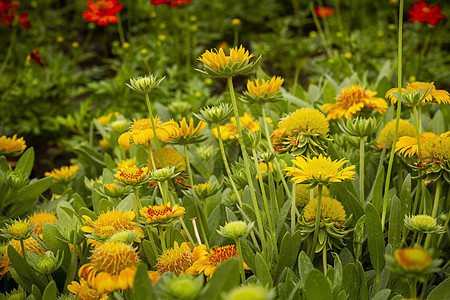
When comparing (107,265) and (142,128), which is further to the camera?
(142,128)

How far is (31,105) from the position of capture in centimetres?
237

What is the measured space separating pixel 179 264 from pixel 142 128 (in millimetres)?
339

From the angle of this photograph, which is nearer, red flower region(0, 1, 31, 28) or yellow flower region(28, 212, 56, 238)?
yellow flower region(28, 212, 56, 238)

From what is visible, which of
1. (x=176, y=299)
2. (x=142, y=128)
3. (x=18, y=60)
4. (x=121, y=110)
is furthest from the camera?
(x=18, y=60)

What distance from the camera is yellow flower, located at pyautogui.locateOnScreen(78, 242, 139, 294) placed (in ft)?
2.35

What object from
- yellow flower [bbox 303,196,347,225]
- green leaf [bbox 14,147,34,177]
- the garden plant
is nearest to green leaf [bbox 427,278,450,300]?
the garden plant

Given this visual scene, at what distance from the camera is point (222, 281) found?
667 millimetres

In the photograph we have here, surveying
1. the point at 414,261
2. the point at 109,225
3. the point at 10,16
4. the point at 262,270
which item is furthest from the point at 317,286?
the point at 10,16

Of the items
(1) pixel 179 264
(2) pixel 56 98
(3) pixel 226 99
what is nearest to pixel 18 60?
(2) pixel 56 98

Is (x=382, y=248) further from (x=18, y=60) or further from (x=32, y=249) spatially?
(x=18, y=60)

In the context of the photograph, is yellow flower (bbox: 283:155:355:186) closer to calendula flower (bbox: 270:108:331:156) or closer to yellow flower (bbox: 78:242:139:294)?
calendula flower (bbox: 270:108:331:156)

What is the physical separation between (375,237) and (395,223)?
0.28ft

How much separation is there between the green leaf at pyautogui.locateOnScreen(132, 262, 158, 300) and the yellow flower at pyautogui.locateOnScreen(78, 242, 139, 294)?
0.23ft

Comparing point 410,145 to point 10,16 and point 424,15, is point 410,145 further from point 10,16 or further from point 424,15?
point 10,16
